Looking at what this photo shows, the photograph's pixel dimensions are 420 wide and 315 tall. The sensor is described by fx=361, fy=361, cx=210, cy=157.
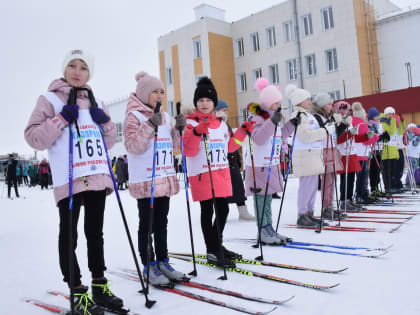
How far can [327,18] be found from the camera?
19266 millimetres

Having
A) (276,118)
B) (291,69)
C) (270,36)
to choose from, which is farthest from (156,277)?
(270,36)

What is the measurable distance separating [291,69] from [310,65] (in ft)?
3.82

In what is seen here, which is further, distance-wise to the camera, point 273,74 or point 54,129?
point 273,74

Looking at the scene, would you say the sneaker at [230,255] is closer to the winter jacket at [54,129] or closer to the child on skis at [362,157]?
the winter jacket at [54,129]

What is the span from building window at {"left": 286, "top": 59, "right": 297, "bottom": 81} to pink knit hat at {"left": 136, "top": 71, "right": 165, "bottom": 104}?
18870 millimetres

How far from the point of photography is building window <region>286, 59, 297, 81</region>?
20.8 meters

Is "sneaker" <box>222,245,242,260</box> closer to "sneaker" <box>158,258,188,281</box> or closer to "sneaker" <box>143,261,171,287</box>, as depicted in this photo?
Result: "sneaker" <box>158,258,188,281</box>

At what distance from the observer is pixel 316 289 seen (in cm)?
259

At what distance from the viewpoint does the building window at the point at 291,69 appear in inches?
819

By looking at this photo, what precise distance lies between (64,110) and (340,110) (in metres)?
5.01

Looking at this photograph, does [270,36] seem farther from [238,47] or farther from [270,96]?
[270,96]

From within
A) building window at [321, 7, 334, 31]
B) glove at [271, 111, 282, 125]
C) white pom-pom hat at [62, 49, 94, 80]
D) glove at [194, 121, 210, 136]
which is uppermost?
building window at [321, 7, 334, 31]

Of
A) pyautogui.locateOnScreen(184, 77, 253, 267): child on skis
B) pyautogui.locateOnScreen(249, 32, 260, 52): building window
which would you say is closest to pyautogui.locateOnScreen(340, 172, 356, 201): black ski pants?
pyautogui.locateOnScreen(184, 77, 253, 267): child on skis

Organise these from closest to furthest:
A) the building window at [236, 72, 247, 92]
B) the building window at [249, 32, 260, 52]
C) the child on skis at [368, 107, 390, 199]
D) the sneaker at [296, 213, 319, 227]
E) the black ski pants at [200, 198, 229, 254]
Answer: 1. the black ski pants at [200, 198, 229, 254]
2. the sneaker at [296, 213, 319, 227]
3. the child on skis at [368, 107, 390, 199]
4. the building window at [249, 32, 260, 52]
5. the building window at [236, 72, 247, 92]
